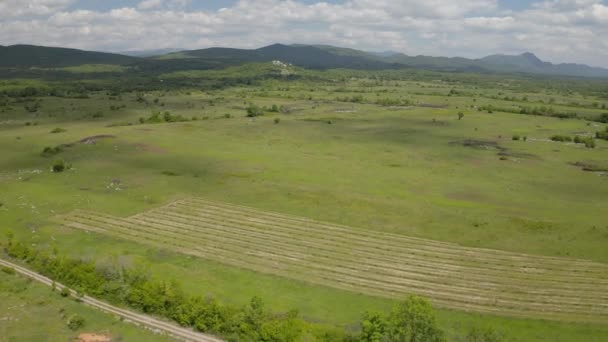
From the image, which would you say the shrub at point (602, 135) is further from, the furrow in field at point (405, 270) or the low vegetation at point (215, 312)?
the low vegetation at point (215, 312)

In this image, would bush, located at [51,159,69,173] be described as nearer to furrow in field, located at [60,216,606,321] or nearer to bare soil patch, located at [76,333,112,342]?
furrow in field, located at [60,216,606,321]

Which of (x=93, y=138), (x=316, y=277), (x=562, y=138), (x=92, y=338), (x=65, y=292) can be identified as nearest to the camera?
(x=92, y=338)

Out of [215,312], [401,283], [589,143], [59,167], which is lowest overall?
[401,283]

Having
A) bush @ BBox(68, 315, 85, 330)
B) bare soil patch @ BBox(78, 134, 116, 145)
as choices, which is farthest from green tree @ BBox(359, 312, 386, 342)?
bare soil patch @ BBox(78, 134, 116, 145)

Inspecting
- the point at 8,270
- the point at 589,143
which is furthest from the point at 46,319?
the point at 589,143

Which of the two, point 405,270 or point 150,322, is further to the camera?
point 405,270

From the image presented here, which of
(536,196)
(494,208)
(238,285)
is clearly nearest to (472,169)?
(536,196)

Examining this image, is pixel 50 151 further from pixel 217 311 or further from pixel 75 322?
pixel 217 311

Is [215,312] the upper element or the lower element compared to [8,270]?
upper
